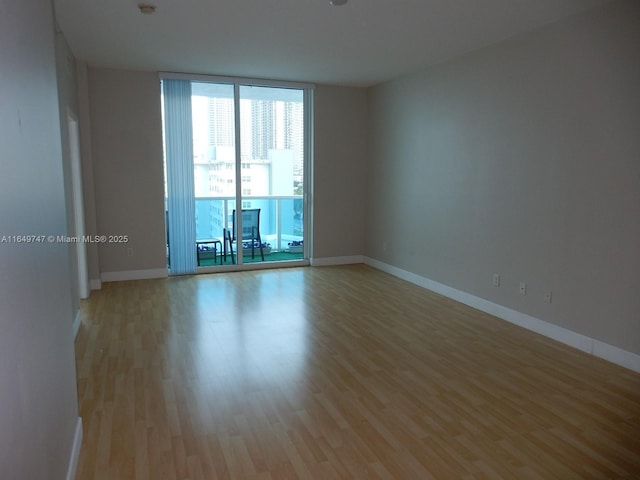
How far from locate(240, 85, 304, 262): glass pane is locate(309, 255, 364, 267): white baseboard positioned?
338 millimetres

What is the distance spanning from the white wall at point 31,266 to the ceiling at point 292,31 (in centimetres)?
180

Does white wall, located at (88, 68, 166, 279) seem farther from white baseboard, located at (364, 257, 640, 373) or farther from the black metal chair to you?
white baseboard, located at (364, 257, 640, 373)

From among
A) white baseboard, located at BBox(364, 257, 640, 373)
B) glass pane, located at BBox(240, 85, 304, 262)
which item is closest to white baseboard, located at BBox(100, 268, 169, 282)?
glass pane, located at BBox(240, 85, 304, 262)

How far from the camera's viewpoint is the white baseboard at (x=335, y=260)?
694cm

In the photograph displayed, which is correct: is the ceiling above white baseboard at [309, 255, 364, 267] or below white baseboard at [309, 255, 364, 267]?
above

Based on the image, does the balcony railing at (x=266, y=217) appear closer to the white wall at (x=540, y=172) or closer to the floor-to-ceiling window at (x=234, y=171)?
the floor-to-ceiling window at (x=234, y=171)

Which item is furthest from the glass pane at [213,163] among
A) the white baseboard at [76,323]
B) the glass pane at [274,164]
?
the white baseboard at [76,323]

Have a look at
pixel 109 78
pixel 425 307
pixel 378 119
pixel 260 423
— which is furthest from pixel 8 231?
pixel 378 119

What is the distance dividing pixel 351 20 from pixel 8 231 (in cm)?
329

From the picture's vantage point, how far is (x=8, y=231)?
1214mm

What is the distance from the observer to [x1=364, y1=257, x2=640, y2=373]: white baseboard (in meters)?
3.34

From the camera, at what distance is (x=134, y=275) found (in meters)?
5.97

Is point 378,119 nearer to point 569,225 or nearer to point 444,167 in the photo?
point 444,167

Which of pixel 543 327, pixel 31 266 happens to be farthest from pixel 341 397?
pixel 543 327
